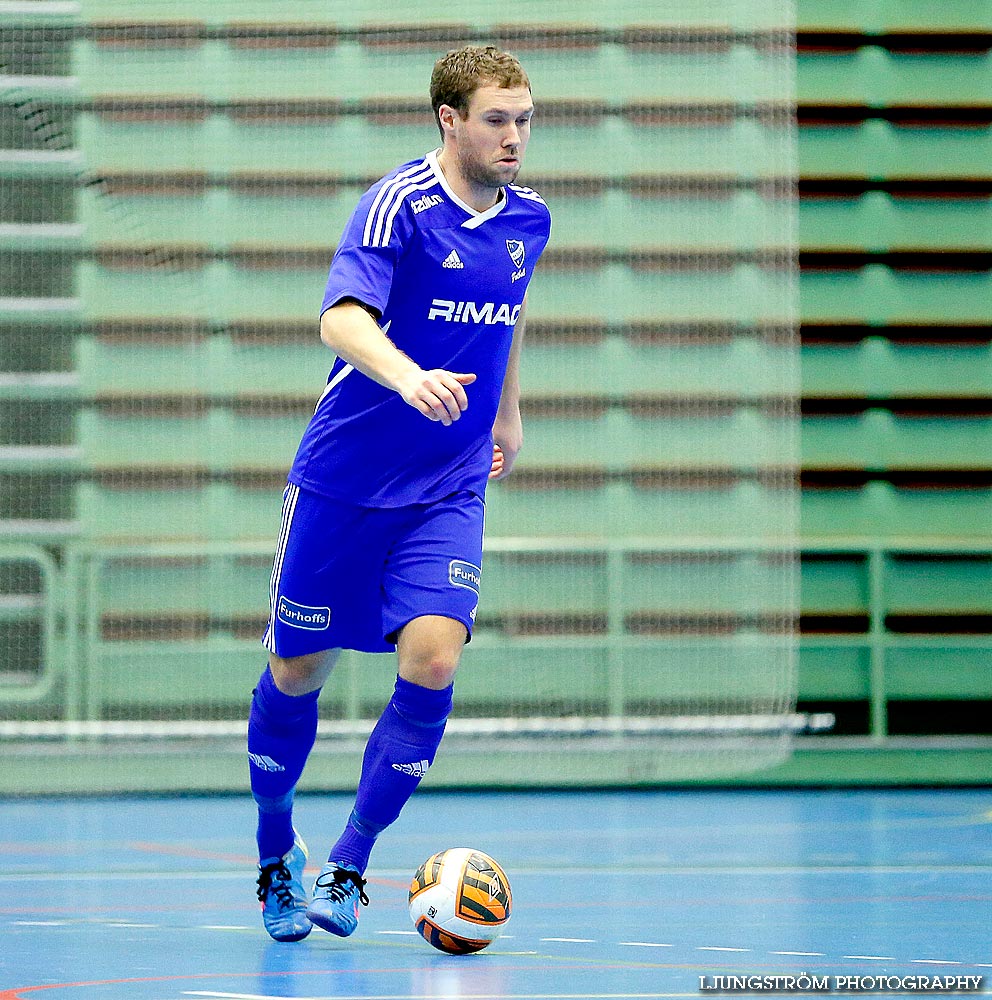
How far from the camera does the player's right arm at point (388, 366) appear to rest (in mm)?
3805

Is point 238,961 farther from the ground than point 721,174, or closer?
closer

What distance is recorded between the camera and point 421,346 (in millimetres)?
4344

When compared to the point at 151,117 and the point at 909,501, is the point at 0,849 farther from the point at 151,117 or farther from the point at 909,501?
the point at 909,501

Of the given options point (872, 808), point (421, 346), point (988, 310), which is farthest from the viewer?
point (988, 310)

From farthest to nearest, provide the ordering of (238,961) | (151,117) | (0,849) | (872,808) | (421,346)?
(151,117) → (872,808) → (0,849) → (421,346) → (238,961)

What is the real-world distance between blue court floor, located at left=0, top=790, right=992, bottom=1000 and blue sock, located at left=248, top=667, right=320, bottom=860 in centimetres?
23

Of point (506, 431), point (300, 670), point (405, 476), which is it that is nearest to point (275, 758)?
point (300, 670)

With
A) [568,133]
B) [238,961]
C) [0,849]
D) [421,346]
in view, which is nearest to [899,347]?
[568,133]

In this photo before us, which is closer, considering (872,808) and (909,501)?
(872,808)

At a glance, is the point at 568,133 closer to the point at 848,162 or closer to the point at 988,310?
the point at 848,162

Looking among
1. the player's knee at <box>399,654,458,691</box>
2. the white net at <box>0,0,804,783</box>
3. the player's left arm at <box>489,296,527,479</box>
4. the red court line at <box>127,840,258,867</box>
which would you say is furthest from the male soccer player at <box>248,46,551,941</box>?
the white net at <box>0,0,804,783</box>

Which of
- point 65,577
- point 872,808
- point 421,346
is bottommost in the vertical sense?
point 872,808

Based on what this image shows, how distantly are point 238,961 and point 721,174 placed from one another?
219 inches

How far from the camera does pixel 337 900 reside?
13.7 feet
